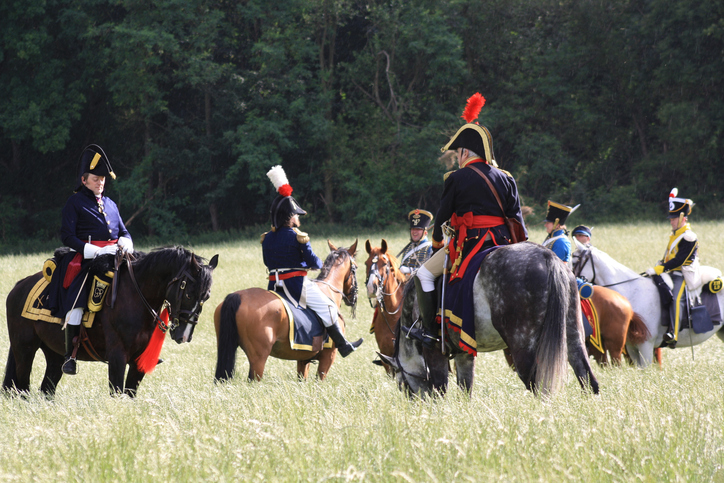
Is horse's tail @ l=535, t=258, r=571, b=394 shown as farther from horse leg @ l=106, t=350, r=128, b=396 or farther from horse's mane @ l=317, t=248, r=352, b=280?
horse's mane @ l=317, t=248, r=352, b=280

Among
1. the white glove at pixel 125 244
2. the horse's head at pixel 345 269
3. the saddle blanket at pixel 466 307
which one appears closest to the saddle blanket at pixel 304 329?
the horse's head at pixel 345 269

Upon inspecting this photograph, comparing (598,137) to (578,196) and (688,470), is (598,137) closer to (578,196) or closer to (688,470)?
(578,196)

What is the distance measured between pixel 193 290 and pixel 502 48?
111ft

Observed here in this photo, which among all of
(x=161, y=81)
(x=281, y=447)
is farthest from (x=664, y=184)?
(x=281, y=447)

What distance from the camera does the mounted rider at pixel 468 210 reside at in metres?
5.42

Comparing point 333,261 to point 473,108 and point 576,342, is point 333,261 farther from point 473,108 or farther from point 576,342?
point 576,342

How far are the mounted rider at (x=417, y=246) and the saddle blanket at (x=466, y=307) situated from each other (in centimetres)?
365

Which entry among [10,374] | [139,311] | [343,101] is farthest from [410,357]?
[343,101]

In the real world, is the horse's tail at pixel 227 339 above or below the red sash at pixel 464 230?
below

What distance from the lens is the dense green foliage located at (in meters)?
32.4

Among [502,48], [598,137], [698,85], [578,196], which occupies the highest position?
[502,48]

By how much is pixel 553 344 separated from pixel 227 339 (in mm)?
3515

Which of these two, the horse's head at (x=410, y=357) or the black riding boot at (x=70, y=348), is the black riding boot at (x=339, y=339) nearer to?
the horse's head at (x=410, y=357)

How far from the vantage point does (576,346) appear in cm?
514
